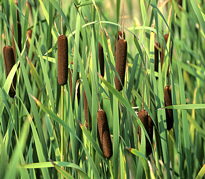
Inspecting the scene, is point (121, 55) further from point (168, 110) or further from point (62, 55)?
point (168, 110)

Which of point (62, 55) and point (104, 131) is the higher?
point (62, 55)

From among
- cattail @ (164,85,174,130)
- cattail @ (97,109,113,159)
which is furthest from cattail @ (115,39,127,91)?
cattail @ (164,85,174,130)

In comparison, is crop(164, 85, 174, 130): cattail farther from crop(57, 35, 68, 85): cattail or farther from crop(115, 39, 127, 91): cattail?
crop(57, 35, 68, 85): cattail

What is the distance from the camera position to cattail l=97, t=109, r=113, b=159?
0.88 metres

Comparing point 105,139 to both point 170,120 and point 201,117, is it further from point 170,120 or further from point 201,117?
point 201,117

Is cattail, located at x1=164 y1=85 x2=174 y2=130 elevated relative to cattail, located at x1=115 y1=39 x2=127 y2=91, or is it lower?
lower

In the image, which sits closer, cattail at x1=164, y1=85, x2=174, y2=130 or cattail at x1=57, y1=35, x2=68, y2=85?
cattail at x1=57, y1=35, x2=68, y2=85

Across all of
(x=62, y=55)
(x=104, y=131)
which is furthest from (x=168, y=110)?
(x=62, y=55)

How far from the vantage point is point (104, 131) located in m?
0.89

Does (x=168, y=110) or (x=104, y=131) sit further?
(x=168, y=110)

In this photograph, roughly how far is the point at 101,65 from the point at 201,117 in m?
0.83

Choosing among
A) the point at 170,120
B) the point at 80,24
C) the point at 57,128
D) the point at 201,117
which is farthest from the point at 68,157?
the point at 201,117

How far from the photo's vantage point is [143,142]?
97 centimetres

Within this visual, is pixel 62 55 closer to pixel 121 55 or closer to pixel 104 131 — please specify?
pixel 121 55
